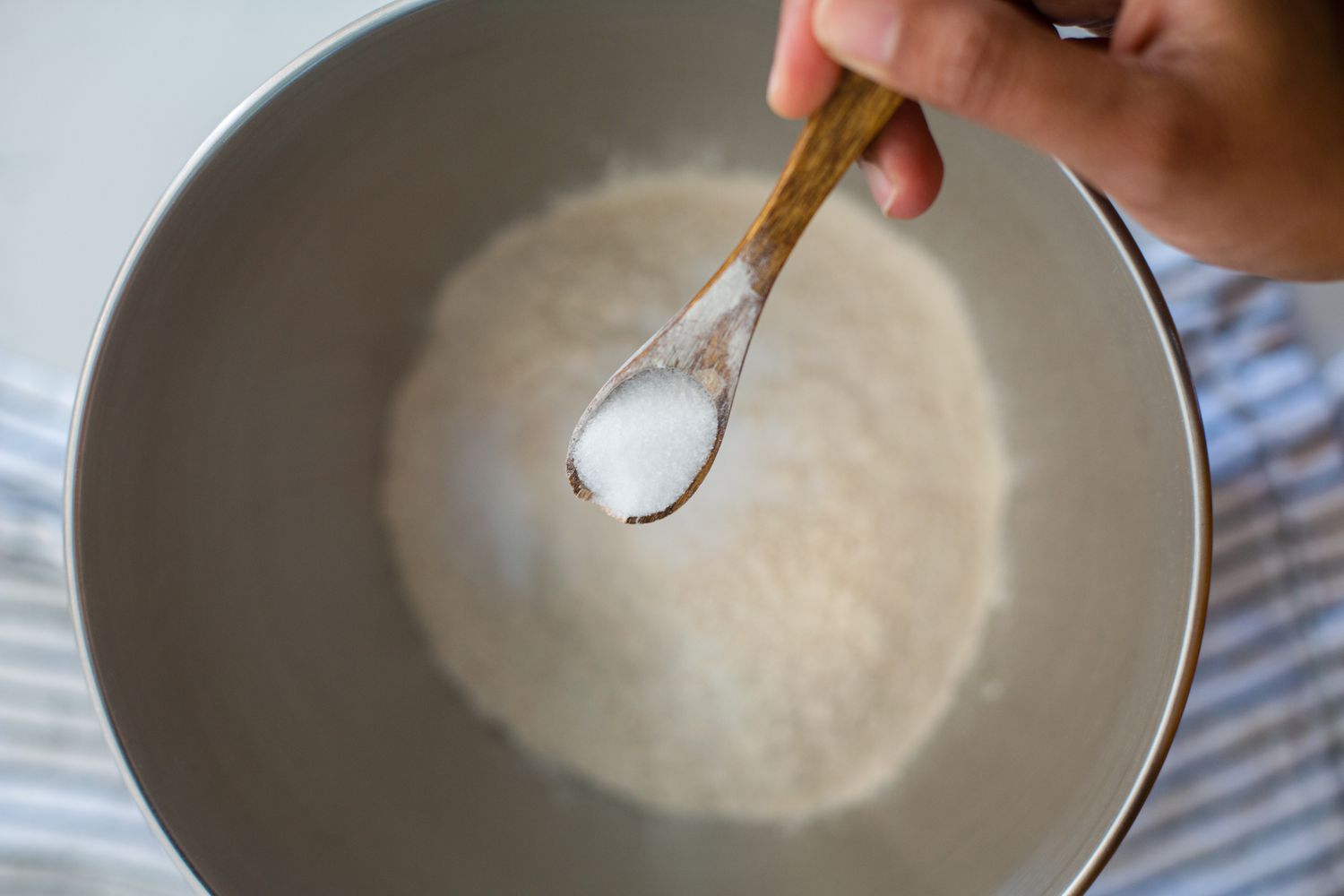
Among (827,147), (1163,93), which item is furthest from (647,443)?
(1163,93)

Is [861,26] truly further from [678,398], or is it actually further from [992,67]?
[678,398]

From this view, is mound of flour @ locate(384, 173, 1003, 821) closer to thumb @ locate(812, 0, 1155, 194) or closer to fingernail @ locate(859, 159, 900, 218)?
fingernail @ locate(859, 159, 900, 218)

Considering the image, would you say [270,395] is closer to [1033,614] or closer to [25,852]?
[25,852]

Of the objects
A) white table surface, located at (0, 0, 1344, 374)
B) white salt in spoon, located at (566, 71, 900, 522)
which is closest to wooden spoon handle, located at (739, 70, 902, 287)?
white salt in spoon, located at (566, 71, 900, 522)

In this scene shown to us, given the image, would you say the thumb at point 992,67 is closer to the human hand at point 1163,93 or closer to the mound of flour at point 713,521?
the human hand at point 1163,93

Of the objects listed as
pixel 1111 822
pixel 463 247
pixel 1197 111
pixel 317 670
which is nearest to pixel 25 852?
pixel 317 670
